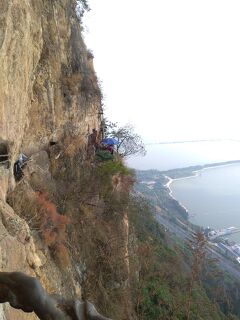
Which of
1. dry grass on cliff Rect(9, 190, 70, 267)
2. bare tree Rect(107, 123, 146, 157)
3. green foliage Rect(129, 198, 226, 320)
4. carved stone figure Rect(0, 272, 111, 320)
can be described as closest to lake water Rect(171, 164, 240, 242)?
green foliage Rect(129, 198, 226, 320)

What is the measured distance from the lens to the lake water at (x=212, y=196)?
6350 cm

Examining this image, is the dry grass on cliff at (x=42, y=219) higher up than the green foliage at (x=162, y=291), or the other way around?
the dry grass on cliff at (x=42, y=219)

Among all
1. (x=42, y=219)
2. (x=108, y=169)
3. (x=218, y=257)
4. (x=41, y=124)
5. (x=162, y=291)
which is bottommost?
(x=218, y=257)

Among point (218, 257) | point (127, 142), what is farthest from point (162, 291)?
point (218, 257)

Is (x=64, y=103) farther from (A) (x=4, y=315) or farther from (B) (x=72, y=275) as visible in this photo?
(A) (x=4, y=315)

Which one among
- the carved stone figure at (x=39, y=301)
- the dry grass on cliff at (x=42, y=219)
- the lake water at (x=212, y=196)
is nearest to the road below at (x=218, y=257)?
the lake water at (x=212, y=196)

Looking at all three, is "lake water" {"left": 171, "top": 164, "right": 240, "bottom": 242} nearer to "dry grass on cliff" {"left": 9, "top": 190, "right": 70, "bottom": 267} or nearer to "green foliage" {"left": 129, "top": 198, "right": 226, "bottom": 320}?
"green foliage" {"left": 129, "top": 198, "right": 226, "bottom": 320}

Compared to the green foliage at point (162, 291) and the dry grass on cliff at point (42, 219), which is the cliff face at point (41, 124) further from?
the green foliage at point (162, 291)

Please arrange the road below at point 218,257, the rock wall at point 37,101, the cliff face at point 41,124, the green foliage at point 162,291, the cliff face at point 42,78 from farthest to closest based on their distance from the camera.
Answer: the road below at point 218,257 < the green foliage at point 162,291 < the cliff face at point 42,78 < the cliff face at point 41,124 < the rock wall at point 37,101

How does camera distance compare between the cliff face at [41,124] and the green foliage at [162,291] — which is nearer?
the cliff face at [41,124]

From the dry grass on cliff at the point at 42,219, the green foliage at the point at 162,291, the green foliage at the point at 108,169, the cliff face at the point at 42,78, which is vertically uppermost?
the cliff face at the point at 42,78

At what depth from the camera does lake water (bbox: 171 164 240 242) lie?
63500 mm

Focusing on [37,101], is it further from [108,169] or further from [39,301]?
[39,301]

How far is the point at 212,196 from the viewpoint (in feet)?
266
